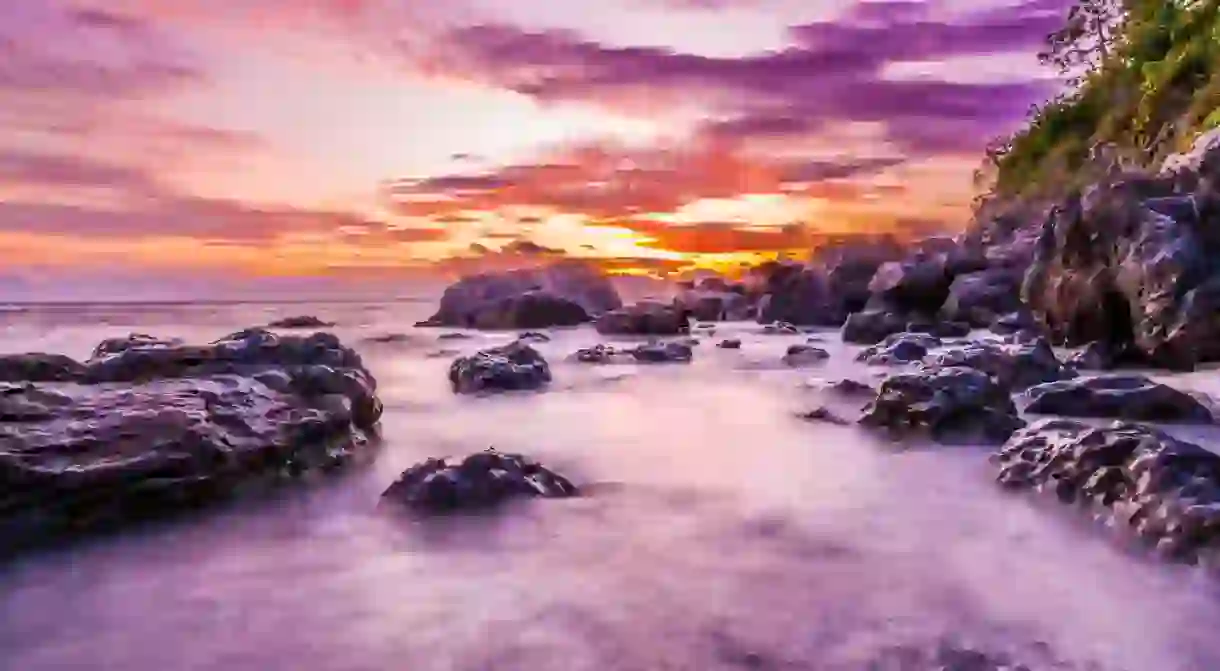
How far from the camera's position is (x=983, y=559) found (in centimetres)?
376

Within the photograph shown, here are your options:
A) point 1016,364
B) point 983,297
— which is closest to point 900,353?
point 1016,364

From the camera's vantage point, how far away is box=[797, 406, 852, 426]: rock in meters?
7.77

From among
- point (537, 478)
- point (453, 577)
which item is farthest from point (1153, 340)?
point (453, 577)

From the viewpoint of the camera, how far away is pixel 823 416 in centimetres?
803

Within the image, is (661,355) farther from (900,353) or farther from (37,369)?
(37,369)

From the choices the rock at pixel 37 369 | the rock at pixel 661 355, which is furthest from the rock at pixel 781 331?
the rock at pixel 37 369

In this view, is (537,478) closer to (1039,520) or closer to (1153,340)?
(1039,520)

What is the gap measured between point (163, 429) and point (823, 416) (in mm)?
5618

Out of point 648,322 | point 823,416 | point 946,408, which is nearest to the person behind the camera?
point 946,408

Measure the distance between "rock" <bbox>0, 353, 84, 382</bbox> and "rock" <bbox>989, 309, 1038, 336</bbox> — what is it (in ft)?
57.1

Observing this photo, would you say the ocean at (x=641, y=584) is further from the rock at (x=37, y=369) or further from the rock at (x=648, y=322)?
the rock at (x=648, y=322)

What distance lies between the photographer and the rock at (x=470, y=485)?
4.68 m

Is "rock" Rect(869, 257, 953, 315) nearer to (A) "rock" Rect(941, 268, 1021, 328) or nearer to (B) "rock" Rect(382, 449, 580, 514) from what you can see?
(A) "rock" Rect(941, 268, 1021, 328)

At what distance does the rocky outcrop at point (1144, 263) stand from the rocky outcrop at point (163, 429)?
25.6 ft
